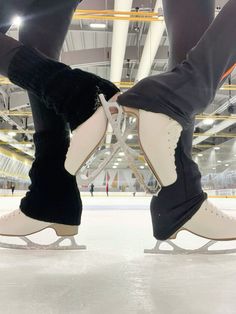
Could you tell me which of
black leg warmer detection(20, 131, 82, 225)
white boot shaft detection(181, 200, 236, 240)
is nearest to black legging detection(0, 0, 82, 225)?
black leg warmer detection(20, 131, 82, 225)

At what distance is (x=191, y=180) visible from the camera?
0.69m

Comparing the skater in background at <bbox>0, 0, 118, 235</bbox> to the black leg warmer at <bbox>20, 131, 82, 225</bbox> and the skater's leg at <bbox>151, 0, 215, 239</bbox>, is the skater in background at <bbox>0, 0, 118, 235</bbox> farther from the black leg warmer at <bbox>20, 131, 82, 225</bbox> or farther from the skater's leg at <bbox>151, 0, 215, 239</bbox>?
the skater's leg at <bbox>151, 0, 215, 239</bbox>

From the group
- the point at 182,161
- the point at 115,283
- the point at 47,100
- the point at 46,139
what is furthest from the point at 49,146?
the point at 115,283

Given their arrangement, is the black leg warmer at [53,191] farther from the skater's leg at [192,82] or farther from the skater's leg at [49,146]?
the skater's leg at [192,82]

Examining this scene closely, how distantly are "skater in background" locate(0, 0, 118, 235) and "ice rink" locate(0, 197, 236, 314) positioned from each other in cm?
8

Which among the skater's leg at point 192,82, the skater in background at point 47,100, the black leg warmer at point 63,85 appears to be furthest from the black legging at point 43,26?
the skater's leg at point 192,82

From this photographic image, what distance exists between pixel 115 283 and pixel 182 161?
30 centimetres

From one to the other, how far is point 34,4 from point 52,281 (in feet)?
2.00

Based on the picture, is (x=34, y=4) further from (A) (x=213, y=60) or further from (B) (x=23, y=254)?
(B) (x=23, y=254)

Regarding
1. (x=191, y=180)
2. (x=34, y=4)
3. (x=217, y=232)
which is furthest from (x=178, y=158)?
(x=34, y=4)

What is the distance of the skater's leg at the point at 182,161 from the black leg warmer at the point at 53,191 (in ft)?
0.58

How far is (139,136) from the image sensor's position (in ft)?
1.93

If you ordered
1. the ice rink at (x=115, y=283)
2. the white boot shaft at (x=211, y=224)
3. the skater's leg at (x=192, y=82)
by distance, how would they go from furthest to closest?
the white boot shaft at (x=211, y=224)
the skater's leg at (x=192, y=82)
the ice rink at (x=115, y=283)

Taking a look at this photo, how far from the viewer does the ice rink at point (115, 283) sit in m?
0.36
